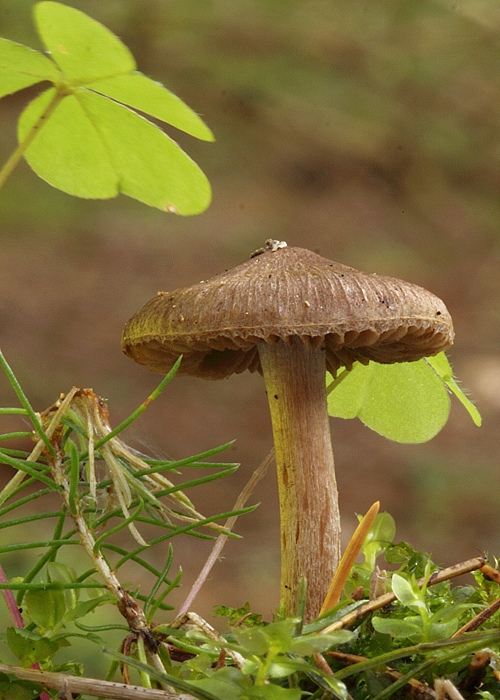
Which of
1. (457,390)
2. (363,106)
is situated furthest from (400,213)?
(457,390)

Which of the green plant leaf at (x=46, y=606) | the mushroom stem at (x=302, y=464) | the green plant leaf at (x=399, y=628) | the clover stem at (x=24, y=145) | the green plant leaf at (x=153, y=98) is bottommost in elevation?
the green plant leaf at (x=399, y=628)

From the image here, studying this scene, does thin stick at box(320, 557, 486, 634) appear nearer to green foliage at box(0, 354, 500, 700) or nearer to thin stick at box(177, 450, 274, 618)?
green foliage at box(0, 354, 500, 700)

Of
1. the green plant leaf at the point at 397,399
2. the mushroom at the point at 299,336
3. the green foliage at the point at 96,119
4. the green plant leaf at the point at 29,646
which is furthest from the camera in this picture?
the green plant leaf at the point at 397,399

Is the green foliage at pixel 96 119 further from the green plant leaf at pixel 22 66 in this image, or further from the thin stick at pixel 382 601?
the thin stick at pixel 382 601

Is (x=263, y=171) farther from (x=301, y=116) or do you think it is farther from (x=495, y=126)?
(x=495, y=126)

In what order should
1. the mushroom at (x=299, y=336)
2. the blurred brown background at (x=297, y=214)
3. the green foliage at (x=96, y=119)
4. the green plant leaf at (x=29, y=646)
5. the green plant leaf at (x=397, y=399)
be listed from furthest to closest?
1. the blurred brown background at (x=297, y=214)
2. the green plant leaf at (x=397, y=399)
3. the mushroom at (x=299, y=336)
4. the green foliage at (x=96, y=119)
5. the green plant leaf at (x=29, y=646)

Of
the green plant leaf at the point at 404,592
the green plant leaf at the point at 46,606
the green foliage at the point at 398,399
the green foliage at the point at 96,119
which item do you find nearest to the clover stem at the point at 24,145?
the green foliage at the point at 96,119
